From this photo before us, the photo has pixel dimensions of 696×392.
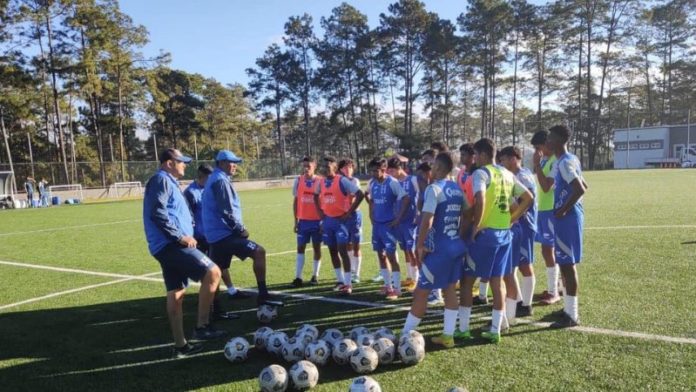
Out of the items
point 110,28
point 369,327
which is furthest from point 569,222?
point 110,28

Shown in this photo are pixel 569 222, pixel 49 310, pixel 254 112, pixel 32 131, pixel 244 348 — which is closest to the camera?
pixel 244 348

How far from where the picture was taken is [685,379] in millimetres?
4277

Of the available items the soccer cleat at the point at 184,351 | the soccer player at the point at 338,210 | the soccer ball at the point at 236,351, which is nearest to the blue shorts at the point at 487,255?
the soccer ball at the point at 236,351

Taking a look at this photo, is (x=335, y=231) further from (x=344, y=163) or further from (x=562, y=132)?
(x=562, y=132)

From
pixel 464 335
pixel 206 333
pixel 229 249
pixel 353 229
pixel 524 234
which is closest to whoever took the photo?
pixel 464 335

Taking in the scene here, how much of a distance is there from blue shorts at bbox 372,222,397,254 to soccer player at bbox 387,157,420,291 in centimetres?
20

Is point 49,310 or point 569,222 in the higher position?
point 569,222

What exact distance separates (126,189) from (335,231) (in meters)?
37.5

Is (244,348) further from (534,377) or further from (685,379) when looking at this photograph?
(685,379)

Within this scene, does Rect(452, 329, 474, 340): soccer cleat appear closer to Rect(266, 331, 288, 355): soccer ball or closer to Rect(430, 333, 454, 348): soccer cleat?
Rect(430, 333, 454, 348): soccer cleat

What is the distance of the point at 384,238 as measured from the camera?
7.68m

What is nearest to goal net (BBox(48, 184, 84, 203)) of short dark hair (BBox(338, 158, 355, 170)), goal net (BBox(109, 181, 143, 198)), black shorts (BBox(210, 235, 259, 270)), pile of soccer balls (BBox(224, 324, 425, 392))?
goal net (BBox(109, 181, 143, 198))

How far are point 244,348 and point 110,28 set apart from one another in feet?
145

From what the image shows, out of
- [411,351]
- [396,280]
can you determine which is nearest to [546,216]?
[396,280]
